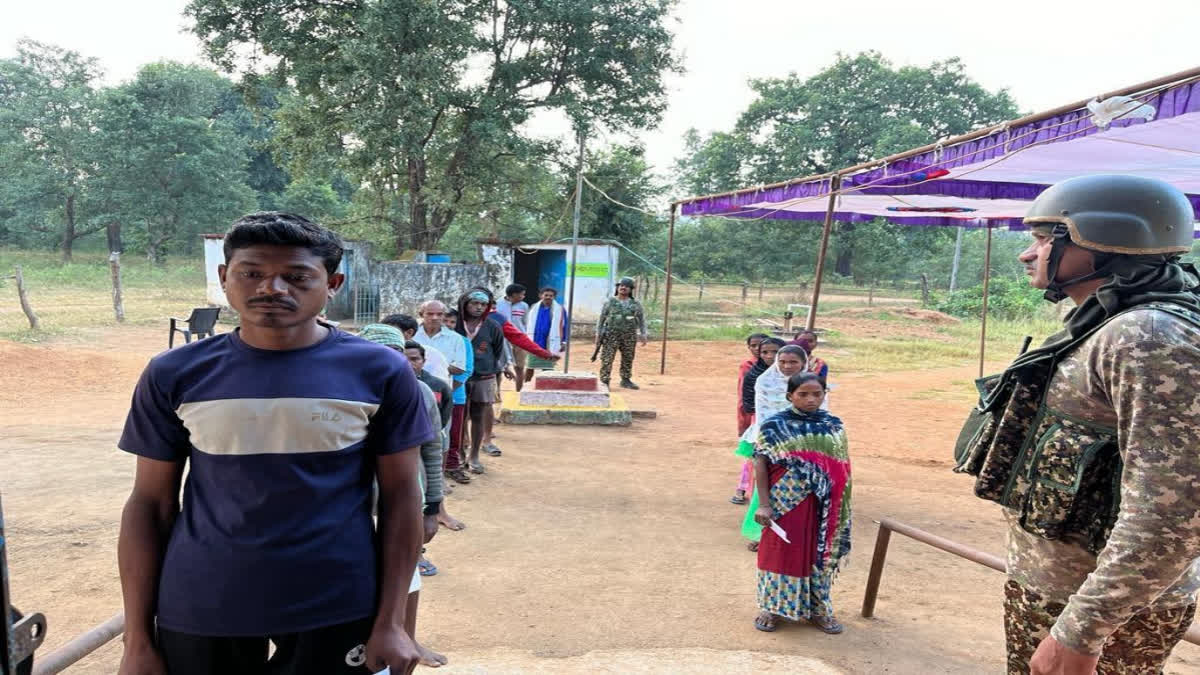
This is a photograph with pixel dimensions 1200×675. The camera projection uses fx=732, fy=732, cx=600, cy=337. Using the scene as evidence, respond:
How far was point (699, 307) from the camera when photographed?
26.1 metres

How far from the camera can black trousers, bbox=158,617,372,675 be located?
1534mm

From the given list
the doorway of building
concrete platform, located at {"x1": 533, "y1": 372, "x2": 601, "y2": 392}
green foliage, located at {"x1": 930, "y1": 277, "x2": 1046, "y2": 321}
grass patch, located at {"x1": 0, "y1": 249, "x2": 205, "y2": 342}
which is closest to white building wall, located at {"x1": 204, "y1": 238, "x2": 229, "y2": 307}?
grass patch, located at {"x1": 0, "y1": 249, "x2": 205, "y2": 342}

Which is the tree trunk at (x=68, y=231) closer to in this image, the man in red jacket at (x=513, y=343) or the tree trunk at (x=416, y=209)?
the tree trunk at (x=416, y=209)

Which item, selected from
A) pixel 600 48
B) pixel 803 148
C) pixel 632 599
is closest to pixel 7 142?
pixel 600 48

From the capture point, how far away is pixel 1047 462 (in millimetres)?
1686

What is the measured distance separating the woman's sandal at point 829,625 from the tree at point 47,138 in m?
34.2

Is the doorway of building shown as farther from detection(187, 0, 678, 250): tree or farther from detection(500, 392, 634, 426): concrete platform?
detection(500, 392, 634, 426): concrete platform

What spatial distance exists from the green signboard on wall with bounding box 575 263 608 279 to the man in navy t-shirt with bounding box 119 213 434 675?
51.3 feet

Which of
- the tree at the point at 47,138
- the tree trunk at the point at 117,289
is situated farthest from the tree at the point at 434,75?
the tree at the point at 47,138

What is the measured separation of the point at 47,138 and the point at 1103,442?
127 ft

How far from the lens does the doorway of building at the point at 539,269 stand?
18469 mm

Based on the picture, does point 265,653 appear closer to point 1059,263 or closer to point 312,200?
point 1059,263

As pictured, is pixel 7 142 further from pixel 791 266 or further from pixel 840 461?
pixel 840 461

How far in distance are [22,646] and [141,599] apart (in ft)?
1.03
